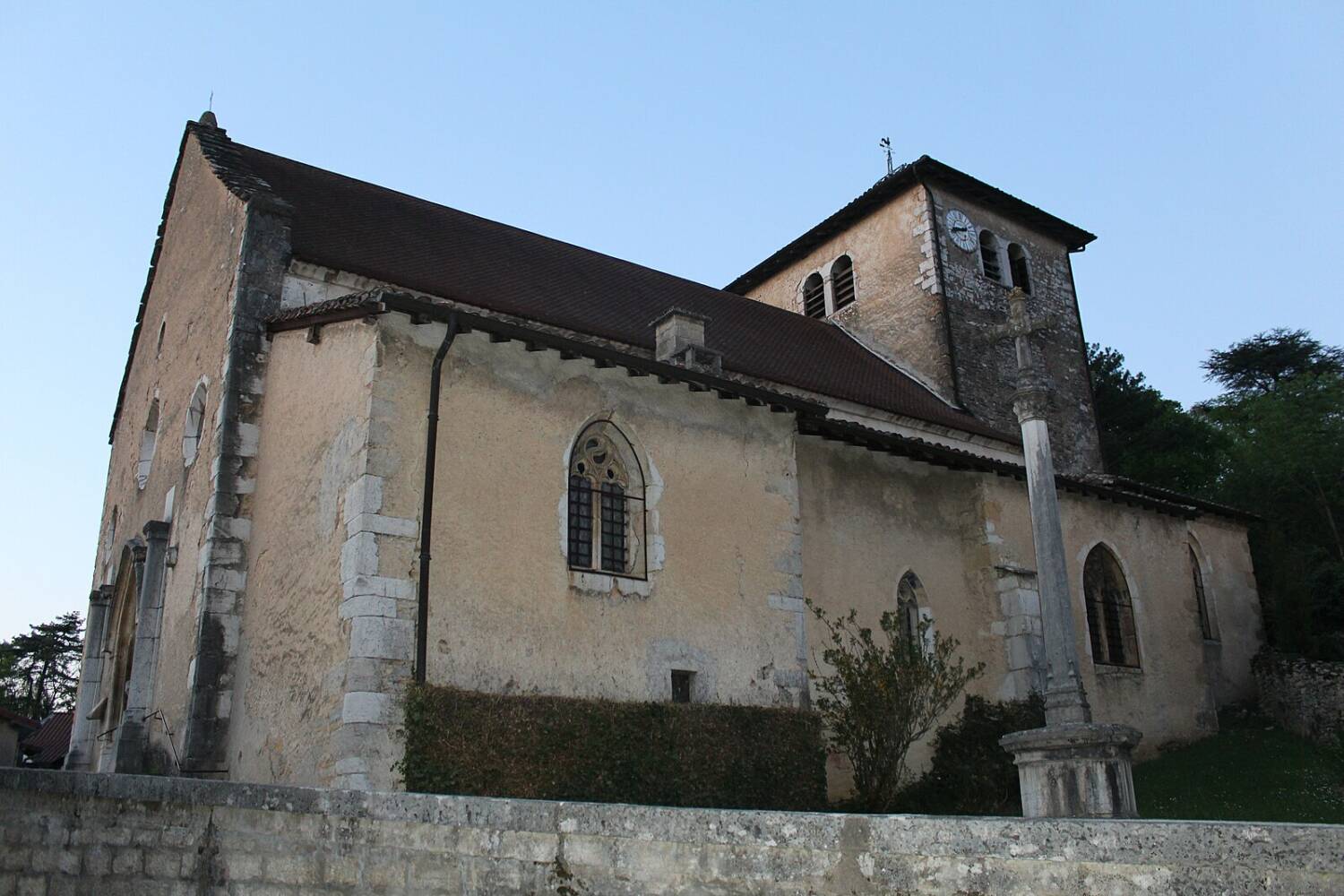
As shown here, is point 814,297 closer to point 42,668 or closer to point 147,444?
point 147,444

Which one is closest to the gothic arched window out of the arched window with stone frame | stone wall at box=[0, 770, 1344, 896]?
the arched window with stone frame

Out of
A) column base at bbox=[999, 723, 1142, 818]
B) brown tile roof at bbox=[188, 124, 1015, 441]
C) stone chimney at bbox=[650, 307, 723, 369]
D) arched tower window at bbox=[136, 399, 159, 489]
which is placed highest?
brown tile roof at bbox=[188, 124, 1015, 441]

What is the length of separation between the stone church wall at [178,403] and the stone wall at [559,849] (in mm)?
4076

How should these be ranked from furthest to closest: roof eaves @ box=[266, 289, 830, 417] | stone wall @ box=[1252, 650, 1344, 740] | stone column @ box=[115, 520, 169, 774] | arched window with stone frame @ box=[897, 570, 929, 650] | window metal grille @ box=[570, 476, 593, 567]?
stone wall @ box=[1252, 650, 1344, 740] → arched window with stone frame @ box=[897, 570, 929, 650] → stone column @ box=[115, 520, 169, 774] → window metal grille @ box=[570, 476, 593, 567] → roof eaves @ box=[266, 289, 830, 417]

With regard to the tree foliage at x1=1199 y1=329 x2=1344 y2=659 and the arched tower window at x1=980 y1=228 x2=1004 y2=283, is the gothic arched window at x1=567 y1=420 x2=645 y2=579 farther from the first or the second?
the arched tower window at x1=980 y1=228 x2=1004 y2=283

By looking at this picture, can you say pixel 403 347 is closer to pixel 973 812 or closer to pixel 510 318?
pixel 510 318

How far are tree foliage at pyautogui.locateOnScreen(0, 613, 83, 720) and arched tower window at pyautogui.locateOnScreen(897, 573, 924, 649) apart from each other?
46.0 m

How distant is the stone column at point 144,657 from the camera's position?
1179cm

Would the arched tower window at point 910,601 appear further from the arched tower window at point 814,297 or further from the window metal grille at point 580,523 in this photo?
the arched tower window at point 814,297

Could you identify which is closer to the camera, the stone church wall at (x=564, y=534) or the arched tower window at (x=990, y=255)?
the stone church wall at (x=564, y=534)

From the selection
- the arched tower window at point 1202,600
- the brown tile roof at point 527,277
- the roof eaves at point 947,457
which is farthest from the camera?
the arched tower window at point 1202,600

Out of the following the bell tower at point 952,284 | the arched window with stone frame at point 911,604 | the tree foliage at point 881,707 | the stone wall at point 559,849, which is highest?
the bell tower at point 952,284

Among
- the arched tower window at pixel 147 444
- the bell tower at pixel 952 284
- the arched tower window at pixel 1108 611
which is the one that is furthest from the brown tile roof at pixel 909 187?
the arched tower window at pixel 147 444

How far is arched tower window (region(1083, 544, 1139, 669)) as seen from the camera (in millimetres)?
16281
